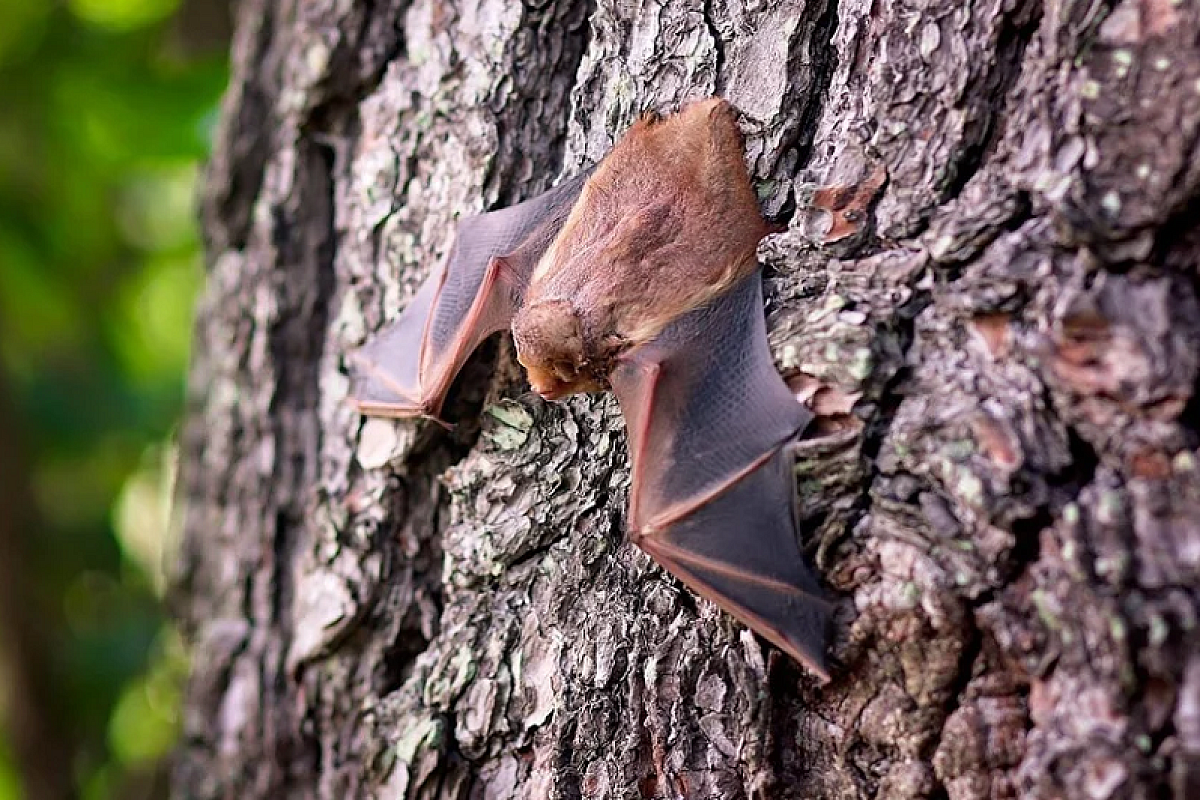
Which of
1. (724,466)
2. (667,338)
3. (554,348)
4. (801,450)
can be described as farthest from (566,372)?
(801,450)

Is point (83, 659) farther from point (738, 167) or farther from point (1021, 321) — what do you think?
point (1021, 321)

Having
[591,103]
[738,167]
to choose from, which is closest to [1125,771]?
[738,167]

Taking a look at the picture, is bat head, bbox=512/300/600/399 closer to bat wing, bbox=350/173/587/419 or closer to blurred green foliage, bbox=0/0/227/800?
bat wing, bbox=350/173/587/419

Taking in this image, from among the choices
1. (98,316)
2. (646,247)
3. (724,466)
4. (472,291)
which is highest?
(646,247)

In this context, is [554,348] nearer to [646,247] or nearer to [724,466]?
[646,247]

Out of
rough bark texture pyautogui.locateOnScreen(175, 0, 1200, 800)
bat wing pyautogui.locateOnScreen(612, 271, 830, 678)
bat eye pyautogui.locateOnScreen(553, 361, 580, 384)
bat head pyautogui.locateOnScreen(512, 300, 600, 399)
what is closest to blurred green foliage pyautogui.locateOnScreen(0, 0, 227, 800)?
rough bark texture pyautogui.locateOnScreen(175, 0, 1200, 800)

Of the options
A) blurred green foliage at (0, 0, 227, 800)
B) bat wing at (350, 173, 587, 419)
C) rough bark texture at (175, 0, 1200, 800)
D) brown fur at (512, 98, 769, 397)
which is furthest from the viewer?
blurred green foliage at (0, 0, 227, 800)

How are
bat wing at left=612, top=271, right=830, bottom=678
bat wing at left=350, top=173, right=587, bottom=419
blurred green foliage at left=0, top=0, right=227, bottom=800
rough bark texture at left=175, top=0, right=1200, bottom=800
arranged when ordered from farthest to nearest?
blurred green foliage at left=0, top=0, right=227, bottom=800, bat wing at left=350, top=173, right=587, bottom=419, bat wing at left=612, top=271, right=830, bottom=678, rough bark texture at left=175, top=0, right=1200, bottom=800

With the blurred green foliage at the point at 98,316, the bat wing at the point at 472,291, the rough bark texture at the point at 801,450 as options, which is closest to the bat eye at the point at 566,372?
the rough bark texture at the point at 801,450
